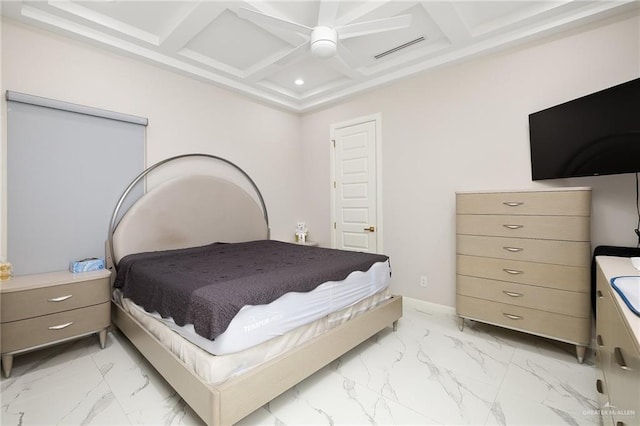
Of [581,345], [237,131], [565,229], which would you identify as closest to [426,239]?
[565,229]

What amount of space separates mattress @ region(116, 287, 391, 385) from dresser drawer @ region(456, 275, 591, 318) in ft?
3.80

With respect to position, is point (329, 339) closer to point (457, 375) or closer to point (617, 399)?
point (457, 375)

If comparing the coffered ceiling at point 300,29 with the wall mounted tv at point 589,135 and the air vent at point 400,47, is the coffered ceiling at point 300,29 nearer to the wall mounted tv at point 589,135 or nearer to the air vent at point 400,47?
the air vent at point 400,47

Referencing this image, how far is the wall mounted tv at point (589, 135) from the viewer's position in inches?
77.5

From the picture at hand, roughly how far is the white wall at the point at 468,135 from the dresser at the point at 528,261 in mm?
407

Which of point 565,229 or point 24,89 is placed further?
point 24,89

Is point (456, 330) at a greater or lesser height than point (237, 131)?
lesser

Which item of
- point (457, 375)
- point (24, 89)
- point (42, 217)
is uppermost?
point (24, 89)

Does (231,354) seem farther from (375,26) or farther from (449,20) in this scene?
(449,20)

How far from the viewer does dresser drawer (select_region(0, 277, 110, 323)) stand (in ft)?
6.52

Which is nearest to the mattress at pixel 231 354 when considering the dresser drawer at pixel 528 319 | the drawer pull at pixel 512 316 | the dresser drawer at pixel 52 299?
the dresser drawer at pixel 52 299

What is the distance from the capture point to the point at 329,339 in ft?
6.58

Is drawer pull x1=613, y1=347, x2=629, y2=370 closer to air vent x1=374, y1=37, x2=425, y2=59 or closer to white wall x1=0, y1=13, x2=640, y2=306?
white wall x1=0, y1=13, x2=640, y2=306

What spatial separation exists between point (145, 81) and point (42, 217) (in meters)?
1.61
